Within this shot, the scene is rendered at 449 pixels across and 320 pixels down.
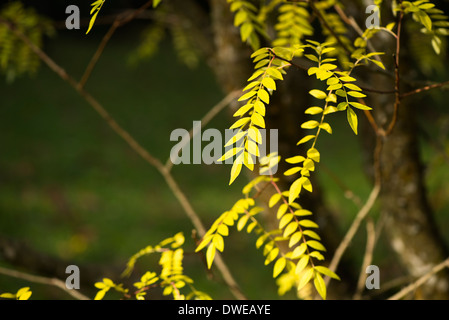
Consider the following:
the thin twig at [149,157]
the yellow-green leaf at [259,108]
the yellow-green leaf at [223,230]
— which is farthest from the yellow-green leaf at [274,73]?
the thin twig at [149,157]

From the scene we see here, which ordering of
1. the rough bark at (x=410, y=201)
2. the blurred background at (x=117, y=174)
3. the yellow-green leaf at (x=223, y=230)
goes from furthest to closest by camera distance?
the blurred background at (x=117, y=174) → the rough bark at (x=410, y=201) → the yellow-green leaf at (x=223, y=230)

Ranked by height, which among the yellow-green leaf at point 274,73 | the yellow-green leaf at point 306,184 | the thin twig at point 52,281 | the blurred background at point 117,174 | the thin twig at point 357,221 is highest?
the blurred background at point 117,174

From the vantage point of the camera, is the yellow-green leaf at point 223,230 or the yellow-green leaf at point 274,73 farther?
the yellow-green leaf at point 223,230

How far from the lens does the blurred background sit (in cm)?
445

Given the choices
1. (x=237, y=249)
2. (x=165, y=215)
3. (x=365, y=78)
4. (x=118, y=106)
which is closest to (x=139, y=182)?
(x=165, y=215)

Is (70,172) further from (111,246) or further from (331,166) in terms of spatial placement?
(331,166)

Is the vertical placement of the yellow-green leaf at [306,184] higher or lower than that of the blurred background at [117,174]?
lower

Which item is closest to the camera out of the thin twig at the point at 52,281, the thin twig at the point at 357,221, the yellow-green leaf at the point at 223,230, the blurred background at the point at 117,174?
the yellow-green leaf at the point at 223,230

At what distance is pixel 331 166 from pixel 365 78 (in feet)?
15.3

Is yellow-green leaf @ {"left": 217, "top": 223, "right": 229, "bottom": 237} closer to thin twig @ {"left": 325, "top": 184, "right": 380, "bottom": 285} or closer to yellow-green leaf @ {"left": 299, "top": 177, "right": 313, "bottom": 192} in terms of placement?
yellow-green leaf @ {"left": 299, "top": 177, "right": 313, "bottom": 192}

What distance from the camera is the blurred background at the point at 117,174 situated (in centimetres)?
445

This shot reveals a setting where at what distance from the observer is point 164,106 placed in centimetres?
904

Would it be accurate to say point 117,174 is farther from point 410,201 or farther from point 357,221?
point 357,221

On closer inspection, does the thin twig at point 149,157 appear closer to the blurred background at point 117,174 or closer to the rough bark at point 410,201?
the blurred background at point 117,174
